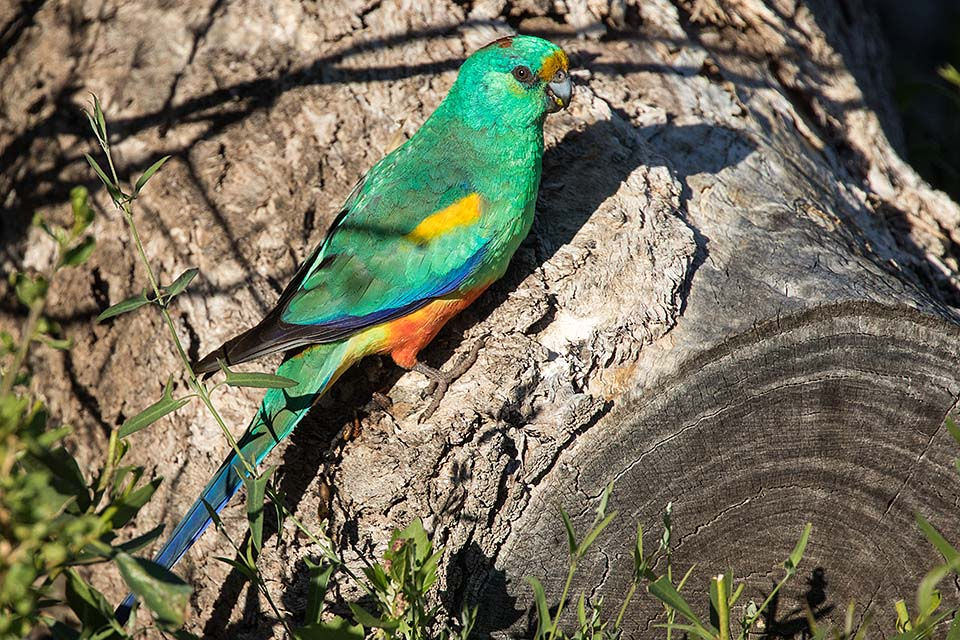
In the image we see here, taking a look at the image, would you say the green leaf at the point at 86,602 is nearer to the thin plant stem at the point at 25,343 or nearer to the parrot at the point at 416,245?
the thin plant stem at the point at 25,343

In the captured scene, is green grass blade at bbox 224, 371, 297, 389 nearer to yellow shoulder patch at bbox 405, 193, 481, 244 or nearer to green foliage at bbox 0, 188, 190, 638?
green foliage at bbox 0, 188, 190, 638

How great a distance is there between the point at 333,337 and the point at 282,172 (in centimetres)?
74

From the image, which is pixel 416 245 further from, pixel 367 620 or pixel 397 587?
pixel 367 620

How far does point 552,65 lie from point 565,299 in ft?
2.64

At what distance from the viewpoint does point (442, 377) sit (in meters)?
2.56

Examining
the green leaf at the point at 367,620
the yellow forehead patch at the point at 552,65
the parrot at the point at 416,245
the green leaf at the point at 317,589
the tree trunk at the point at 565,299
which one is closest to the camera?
the green leaf at the point at 367,620

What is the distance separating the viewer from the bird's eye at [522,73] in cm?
289

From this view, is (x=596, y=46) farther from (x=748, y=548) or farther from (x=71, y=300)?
(x=71, y=300)

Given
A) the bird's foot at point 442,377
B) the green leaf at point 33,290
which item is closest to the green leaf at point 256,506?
the bird's foot at point 442,377

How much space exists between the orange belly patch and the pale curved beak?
27.4 inches

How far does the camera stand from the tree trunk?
2463 mm

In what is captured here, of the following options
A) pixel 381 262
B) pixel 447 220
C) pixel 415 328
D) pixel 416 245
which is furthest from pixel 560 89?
pixel 415 328

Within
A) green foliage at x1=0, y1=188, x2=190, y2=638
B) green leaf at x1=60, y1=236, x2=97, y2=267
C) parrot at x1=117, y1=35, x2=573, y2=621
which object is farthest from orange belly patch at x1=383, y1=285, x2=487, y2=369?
green leaf at x1=60, y1=236, x2=97, y2=267

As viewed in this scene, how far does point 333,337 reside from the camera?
8.71ft
